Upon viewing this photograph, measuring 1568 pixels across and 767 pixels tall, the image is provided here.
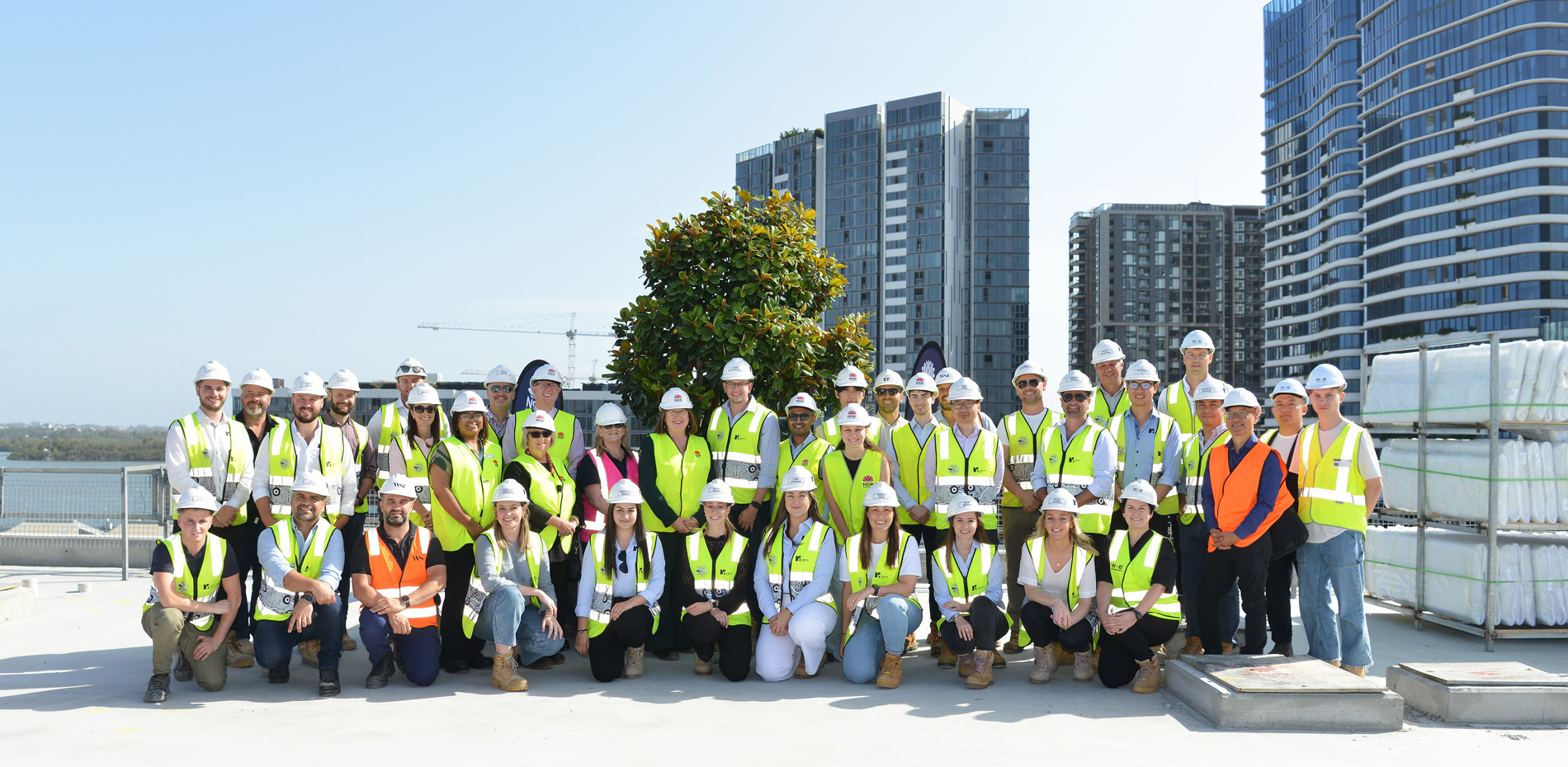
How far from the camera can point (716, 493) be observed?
641 centimetres

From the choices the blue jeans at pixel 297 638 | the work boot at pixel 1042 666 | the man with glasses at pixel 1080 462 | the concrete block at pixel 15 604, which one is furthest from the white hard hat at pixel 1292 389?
the concrete block at pixel 15 604

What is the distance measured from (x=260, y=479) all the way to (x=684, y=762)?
12.7 ft

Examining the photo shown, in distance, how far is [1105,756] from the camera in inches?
186

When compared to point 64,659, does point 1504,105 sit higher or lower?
higher

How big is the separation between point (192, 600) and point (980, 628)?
16.5ft

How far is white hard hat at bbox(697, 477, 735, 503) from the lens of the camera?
21.0 feet

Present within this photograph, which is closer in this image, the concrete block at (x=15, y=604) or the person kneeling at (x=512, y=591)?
the person kneeling at (x=512, y=591)

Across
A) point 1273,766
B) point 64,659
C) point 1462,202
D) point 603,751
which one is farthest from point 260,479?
point 1462,202

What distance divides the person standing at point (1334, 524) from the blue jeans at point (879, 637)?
271cm

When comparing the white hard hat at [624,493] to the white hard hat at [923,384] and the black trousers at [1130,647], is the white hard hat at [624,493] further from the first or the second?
the black trousers at [1130,647]

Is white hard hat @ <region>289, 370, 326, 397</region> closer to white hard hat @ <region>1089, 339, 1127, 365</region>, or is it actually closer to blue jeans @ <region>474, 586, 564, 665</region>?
blue jeans @ <region>474, 586, 564, 665</region>

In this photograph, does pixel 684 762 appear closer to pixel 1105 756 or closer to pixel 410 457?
pixel 1105 756

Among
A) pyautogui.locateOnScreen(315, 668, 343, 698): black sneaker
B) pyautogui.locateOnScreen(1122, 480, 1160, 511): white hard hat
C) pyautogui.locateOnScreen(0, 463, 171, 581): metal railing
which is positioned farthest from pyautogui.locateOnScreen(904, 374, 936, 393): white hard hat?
pyautogui.locateOnScreen(0, 463, 171, 581): metal railing

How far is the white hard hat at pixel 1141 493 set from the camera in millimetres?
6117
